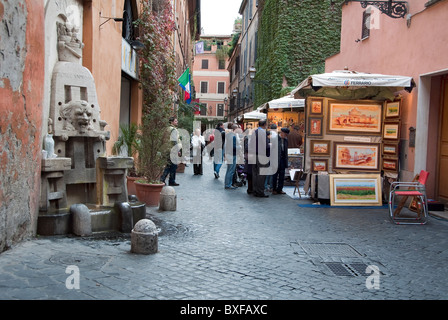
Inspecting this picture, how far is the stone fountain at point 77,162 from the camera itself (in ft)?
19.6

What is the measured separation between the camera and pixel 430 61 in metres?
9.01

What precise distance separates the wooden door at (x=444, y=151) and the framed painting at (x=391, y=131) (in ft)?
2.90

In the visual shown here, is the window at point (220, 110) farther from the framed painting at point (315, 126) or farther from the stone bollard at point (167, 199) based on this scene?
the stone bollard at point (167, 199)

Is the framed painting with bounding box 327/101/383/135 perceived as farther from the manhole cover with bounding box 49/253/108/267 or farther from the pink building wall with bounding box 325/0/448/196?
the manhole cover with bounding box 49/253/108/267

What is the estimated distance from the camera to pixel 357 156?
10219 millimetres

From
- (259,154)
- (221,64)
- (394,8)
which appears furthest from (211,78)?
(394,8)

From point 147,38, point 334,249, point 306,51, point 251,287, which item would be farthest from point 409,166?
point 306,51

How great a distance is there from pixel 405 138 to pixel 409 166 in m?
0.67

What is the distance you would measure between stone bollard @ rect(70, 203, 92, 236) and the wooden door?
7.21 m

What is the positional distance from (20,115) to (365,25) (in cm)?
1033

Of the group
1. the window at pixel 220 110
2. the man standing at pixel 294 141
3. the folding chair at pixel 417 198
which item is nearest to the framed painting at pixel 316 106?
the folding chair at pixel 417 198

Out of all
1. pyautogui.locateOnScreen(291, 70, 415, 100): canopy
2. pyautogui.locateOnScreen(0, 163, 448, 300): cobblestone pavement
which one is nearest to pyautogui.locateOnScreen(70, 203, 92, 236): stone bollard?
pyautogui.locateOnScreen(0, 163, 448, 300): cobblestone pavement

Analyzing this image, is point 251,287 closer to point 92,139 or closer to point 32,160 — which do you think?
point 32,160

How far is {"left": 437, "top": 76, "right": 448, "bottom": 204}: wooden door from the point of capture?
30.2ft
